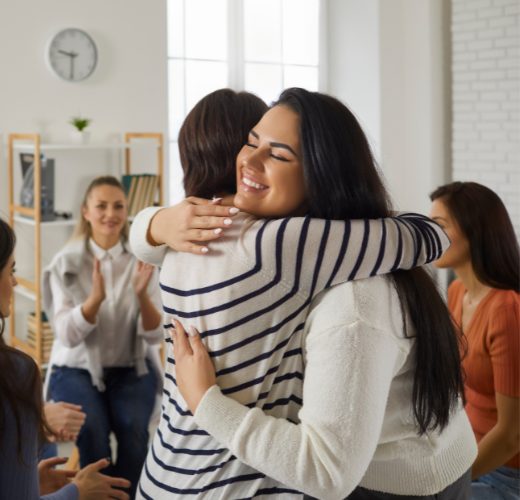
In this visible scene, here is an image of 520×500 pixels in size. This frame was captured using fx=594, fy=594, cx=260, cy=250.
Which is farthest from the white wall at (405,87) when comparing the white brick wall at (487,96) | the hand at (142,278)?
the hand at (142,278)

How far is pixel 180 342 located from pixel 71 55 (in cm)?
332

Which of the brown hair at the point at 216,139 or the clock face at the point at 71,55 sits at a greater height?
the clock face at the point at 71,55

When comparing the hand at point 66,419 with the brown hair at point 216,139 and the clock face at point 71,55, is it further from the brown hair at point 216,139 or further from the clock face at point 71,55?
the clock face at point 71,55

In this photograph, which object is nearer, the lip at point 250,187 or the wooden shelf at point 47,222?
the lip at point 250,187

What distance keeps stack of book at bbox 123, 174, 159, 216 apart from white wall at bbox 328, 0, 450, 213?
1.96m

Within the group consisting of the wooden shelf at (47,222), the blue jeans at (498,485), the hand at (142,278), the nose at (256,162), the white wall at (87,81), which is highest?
the white wall at (87,81)

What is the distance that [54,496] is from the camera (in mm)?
1367

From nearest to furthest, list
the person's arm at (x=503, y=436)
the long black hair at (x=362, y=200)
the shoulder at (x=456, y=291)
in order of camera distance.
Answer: the long black hair at (x=362, y=200), the person's arm at (x=503, y=436), the shoulder at (x=456, y=291)

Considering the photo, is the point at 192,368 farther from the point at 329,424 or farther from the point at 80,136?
the point at 80,136

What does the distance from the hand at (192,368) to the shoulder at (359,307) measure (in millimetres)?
198

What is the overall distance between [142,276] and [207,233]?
5.23 feet

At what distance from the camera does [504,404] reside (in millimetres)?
1774

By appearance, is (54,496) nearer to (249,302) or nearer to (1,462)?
(1,462)

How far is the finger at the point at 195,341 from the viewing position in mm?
1078
